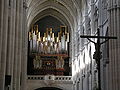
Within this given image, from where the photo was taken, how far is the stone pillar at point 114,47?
28625 mm

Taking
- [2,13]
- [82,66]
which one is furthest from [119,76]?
[82,66]

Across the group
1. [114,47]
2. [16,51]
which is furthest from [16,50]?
[114,47]

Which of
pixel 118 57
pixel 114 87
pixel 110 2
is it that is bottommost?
pixel 114 87

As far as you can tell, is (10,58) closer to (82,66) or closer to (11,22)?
(11,22)

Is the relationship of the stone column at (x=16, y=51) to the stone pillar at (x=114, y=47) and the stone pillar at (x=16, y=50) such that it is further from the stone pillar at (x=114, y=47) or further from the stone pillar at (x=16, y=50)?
the stone pillar at (x=114, y=47)

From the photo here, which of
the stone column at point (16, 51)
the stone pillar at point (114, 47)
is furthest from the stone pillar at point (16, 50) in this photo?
the stone pillar at point (114, 47)

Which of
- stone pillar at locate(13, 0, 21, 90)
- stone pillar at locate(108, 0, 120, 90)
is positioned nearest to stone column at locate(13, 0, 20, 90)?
stone pillar at locate(13, 0, 21, 90)

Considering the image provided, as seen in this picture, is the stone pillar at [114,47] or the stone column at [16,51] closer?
the stone column at [16,51]

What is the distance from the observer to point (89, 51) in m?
42.2

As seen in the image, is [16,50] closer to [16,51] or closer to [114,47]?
[16,51]

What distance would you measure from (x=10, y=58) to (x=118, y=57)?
9.65m

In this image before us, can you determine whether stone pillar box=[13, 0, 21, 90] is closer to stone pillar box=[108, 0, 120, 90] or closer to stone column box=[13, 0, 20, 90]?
stone column box=[13, 0, 20, 90]

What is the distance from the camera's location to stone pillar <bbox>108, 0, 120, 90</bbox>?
28625mm

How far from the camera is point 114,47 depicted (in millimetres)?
28938
